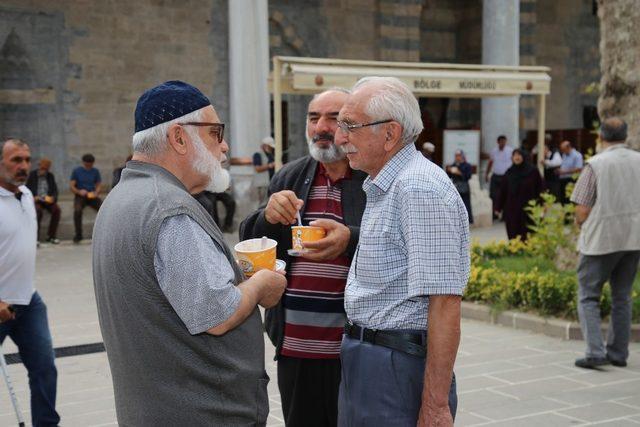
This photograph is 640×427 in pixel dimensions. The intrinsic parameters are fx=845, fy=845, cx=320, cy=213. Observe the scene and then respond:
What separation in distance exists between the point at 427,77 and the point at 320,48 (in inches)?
309

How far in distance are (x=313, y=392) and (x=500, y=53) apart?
1690 centimetres

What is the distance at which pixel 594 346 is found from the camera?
21.4 ft

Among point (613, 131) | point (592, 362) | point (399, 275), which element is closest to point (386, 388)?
point (399, 275)

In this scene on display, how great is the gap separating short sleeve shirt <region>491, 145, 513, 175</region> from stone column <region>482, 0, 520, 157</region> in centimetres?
54

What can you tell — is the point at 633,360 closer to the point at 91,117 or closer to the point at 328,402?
the point at 328,402

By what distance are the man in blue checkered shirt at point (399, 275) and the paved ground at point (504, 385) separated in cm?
260

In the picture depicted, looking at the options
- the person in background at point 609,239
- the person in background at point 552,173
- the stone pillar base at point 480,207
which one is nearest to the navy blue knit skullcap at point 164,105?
the person in background at point 609,239

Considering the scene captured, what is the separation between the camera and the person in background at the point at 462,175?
1655 cm

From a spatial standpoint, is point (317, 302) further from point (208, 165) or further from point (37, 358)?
point (37, 358)

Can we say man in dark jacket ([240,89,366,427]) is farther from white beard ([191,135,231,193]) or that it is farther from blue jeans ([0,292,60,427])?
blue jeans ([0,292,60,427])

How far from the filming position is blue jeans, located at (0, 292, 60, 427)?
4.90 metres

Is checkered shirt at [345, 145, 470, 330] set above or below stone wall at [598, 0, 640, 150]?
below

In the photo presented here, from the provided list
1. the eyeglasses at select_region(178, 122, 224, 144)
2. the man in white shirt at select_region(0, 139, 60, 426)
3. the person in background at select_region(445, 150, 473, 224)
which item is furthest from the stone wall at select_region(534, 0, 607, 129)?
the eyeglasses at select_region(178, 122, 224, 144)

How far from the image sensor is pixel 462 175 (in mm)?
17000
